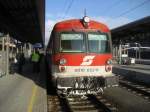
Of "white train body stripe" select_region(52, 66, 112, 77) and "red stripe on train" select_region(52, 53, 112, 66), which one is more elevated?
"red stripe on train" select_region(52, 53, 112, 66)

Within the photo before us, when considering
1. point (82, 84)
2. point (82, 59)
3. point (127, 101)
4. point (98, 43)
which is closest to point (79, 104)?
point (82, 84)

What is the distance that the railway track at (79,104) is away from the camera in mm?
11586

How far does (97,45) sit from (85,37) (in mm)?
526

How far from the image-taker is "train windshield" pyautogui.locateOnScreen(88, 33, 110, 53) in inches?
529

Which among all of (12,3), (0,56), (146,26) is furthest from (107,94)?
(146,26)

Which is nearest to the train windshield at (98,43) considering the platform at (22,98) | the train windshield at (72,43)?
the train windshield at (72,43)

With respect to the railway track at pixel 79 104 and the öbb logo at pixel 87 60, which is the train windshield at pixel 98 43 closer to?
the öbb logo at pixel 87 60

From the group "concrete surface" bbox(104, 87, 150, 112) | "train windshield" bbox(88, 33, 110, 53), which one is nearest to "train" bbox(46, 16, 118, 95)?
"train windshield" bbox(88, 33, 110, 53)

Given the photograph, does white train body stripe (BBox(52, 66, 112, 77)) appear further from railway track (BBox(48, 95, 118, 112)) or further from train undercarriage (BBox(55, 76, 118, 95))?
railway track (BBox(48, 95, 118, 112))

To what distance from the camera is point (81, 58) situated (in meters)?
13.1

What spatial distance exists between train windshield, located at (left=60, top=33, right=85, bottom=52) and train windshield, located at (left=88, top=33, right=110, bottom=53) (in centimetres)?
33

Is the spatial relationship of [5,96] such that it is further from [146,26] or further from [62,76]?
[146,26]

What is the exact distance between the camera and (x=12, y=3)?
76.6 ft

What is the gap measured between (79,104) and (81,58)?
1.63 meters
